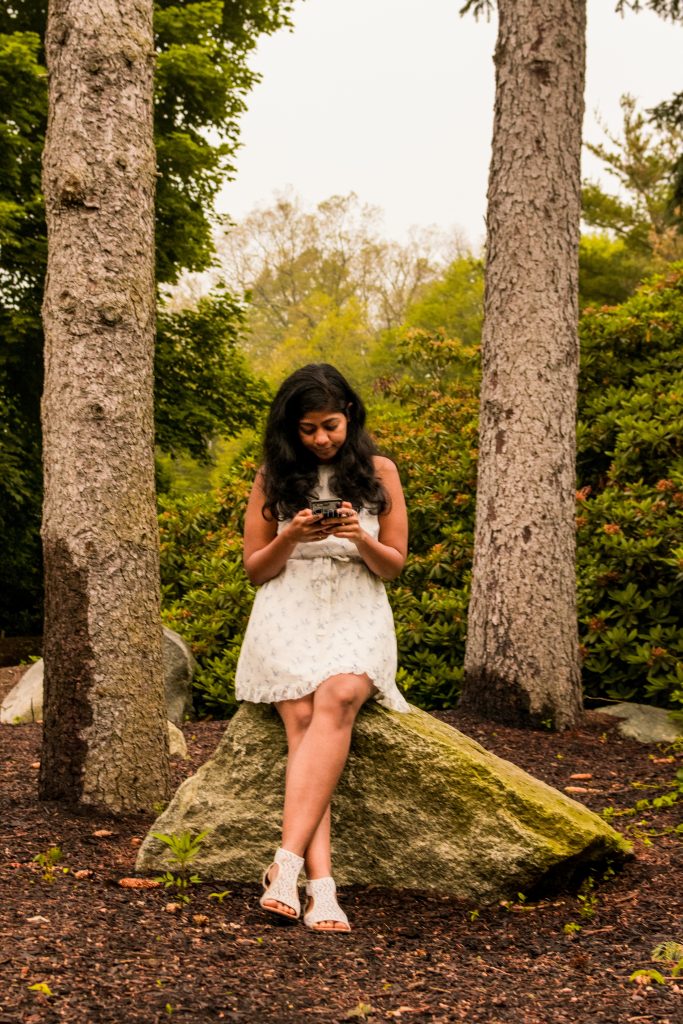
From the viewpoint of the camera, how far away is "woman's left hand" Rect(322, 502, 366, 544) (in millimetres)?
3559

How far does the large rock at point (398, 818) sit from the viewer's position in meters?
3.64

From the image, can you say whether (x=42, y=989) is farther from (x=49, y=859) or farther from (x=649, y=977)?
(x=649, y=977)

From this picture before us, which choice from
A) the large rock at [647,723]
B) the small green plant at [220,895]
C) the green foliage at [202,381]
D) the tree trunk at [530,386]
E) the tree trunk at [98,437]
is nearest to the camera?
the small green plant at [220,895]

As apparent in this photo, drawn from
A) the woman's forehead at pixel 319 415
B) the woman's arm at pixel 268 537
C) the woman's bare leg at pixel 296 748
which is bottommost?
the woman's bare leg at pixel 296 748

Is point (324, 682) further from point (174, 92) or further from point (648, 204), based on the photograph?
point (648, 204)

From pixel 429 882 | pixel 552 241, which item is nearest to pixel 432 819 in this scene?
pixel 429 882

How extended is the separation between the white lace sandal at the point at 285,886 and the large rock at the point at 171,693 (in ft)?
12.5

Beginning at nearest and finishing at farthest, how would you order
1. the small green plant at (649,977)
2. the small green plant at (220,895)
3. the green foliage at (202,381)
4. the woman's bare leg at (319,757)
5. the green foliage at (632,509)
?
the small green plant at (649,977)
the woman's bare leg at (319,757)
the small green plant at (220,895)
the green foliage at (632,509)
the green foliage at (202,381)

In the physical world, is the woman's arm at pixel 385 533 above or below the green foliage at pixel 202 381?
below

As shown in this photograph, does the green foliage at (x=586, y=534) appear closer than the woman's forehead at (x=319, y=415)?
No

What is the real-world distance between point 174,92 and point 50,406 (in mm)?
12081

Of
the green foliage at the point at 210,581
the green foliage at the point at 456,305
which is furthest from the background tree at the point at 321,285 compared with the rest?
the green foliage at the point at 210,581

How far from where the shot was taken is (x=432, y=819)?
3.70 meters

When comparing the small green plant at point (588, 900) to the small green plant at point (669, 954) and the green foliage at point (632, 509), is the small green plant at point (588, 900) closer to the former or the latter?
the small green plant at point (669, 954)
